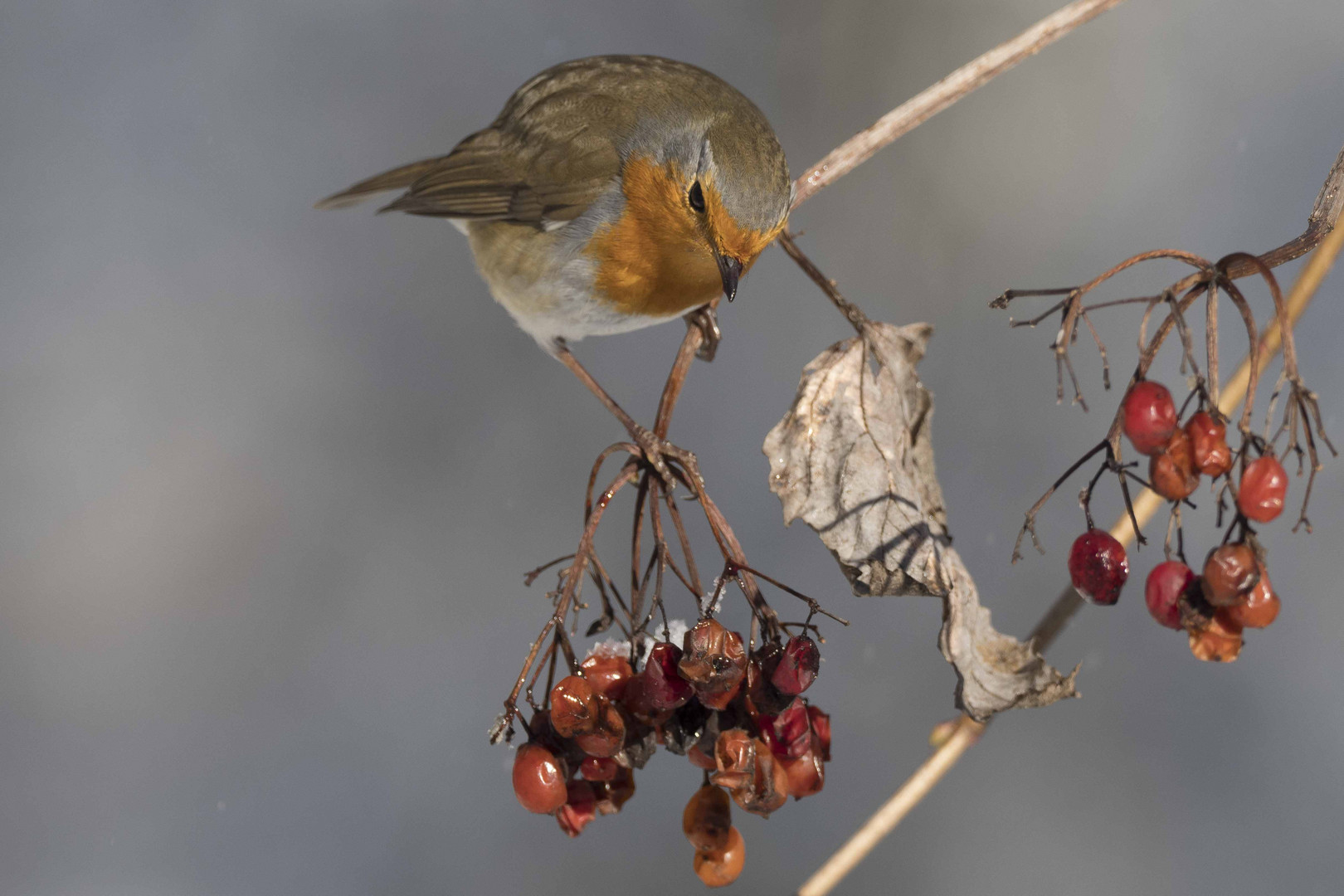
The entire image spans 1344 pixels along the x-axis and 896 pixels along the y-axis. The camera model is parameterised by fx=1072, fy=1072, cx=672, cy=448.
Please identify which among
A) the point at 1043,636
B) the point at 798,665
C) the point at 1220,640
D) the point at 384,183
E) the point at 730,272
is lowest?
the point at 1043,636

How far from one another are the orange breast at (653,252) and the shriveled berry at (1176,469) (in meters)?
0.64

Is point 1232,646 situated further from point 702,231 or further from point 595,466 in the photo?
point 702,231

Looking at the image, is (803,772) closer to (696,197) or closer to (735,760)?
→ (735,760)

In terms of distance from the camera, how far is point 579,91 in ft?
4.64

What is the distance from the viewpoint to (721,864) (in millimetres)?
898

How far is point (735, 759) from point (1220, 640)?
0.35 metres

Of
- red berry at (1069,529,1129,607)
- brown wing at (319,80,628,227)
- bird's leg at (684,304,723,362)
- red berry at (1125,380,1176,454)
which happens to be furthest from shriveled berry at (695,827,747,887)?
brown wing at (319,80,628,227)

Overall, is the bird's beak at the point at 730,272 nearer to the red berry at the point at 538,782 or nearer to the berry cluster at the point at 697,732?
the berry cluster at the point at 697,732

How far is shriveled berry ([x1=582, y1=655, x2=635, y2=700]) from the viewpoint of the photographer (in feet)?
2.82

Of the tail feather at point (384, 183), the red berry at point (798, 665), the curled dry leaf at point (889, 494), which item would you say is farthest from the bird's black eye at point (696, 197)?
the red berry at point (798, 665)

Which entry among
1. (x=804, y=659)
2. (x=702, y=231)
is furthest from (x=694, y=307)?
(x=804, y=659)

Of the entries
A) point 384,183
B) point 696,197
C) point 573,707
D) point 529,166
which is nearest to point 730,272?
point 696,197

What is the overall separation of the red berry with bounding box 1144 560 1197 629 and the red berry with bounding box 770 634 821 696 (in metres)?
0.24

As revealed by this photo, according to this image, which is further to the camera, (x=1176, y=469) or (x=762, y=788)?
(x=762, y=788)
